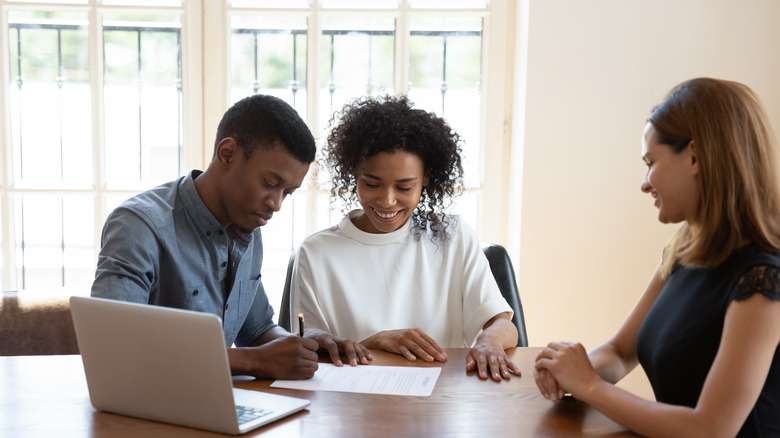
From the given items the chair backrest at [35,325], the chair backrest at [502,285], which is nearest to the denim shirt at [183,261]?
the chair backrest at [502,285]

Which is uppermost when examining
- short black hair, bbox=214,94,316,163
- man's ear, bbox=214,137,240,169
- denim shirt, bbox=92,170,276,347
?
short black hair, bbox=214,94,316,163

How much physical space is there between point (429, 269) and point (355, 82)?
1212 mm

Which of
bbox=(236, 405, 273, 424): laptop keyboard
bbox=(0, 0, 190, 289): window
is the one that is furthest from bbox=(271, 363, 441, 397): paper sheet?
bbox=(0, 0, 190, 289): window

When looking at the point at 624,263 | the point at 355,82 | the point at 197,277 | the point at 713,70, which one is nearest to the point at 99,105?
the point at 355,82

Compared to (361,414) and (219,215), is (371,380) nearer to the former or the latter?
(361,414)

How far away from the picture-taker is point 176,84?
3023 mm

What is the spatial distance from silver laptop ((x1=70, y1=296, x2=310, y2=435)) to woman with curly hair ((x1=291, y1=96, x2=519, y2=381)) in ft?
2.52

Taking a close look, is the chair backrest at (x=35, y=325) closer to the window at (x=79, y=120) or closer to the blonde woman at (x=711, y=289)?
the window at (x=79, y=120)

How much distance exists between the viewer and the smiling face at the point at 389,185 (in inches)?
79.3

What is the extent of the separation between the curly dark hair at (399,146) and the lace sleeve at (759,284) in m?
1.04

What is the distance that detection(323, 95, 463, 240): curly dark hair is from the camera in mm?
2053

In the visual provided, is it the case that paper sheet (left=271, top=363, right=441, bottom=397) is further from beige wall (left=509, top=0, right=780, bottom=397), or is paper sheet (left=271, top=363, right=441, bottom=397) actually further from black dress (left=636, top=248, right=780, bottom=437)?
beige wall (left=509, top=0, right=780, bottom=397)

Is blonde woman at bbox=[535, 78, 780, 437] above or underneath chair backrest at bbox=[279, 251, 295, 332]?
above

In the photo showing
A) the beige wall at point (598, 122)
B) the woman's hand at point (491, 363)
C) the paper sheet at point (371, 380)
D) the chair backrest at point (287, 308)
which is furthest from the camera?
the beige wall at point (598, 122)
